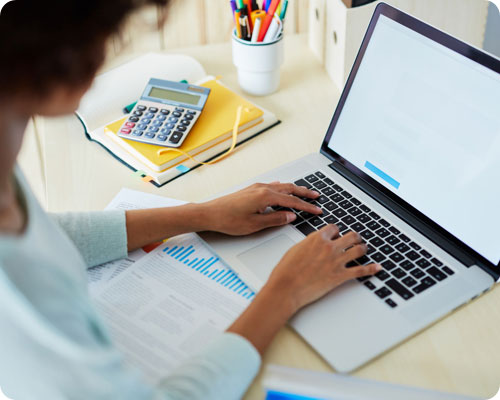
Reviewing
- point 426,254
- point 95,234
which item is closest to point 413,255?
point 426,254

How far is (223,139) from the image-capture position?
1.10m

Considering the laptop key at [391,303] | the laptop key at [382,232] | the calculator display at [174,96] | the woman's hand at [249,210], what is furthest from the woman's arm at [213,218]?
the calculator display at [174,96]

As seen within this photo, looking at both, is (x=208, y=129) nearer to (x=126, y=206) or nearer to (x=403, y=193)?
(x=126, y=206)

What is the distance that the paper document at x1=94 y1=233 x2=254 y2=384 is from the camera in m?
0.71

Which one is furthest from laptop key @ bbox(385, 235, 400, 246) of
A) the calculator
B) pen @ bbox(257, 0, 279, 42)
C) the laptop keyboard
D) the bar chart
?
pen @ bbox(257, 0, 279, 42)

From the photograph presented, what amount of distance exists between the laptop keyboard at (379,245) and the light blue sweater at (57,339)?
0.86 ft

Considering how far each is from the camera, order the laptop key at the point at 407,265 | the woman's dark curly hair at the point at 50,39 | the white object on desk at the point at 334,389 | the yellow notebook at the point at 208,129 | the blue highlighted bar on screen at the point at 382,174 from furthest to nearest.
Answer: the yellow notebook at the point at 208,129 → the blue highlighted bar on screen at the point at 382,174 → the laptop key at the point at 407,265 → the white object on desk at the point at 334,389 → the woman's dark curly hair at the point at 50,39

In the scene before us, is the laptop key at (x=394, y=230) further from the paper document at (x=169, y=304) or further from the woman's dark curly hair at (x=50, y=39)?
the woman's dark curly hair at (x=50, y=39)

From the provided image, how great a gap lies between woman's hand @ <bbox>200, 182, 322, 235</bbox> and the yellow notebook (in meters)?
0.19

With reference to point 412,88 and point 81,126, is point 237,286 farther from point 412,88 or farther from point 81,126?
point 81,126

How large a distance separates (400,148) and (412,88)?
9 centimetres

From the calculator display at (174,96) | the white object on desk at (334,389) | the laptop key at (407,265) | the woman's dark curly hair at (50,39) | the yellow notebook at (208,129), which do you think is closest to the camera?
the woman's dark curly hair at (50,39)

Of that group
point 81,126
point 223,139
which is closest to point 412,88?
point 223,139

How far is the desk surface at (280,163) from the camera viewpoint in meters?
0.69
